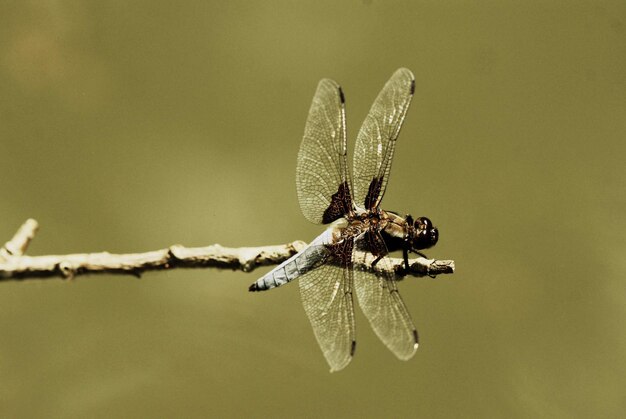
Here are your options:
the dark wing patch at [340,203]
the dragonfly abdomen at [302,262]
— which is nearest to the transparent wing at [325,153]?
the dark wing patch at [340,203]

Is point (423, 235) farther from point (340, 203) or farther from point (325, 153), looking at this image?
point (325, 153)

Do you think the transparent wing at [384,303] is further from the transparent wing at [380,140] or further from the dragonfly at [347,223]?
the transparent wing at [380,140]

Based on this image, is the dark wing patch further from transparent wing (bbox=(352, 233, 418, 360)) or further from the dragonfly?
transparent wing (bbox=(352, 233, 418, 360))

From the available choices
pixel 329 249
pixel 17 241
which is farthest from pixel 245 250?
pixel 17 241

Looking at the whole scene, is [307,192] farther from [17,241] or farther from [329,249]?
[17,241]

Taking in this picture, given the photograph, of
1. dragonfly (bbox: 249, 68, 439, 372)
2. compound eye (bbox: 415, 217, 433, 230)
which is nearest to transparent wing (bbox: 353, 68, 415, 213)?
dragonfly (bbox: 249, 68, 439, 372)

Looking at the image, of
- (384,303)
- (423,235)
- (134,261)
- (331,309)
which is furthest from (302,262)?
(134,261)
